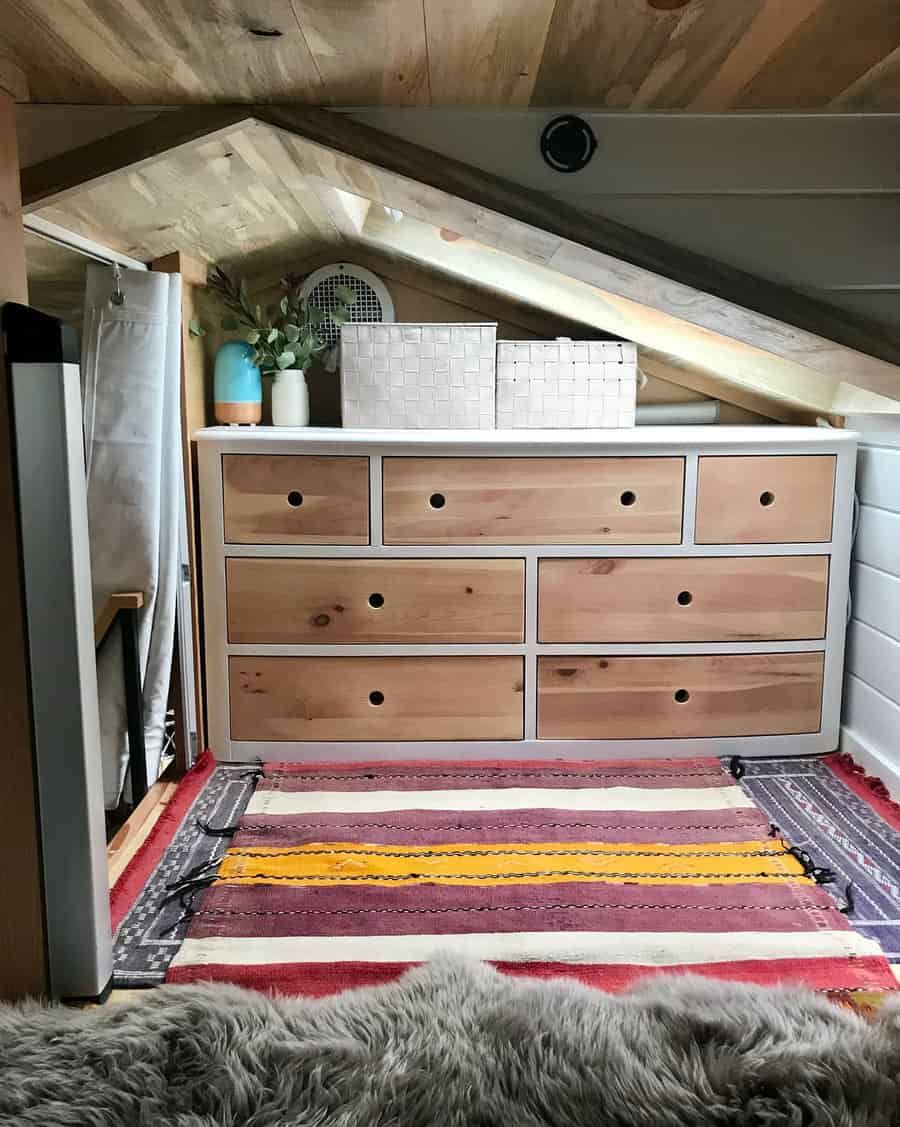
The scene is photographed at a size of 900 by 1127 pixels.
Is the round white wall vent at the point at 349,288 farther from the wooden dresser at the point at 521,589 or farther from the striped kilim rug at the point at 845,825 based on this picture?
the striped kilim rug at the point at 845,825

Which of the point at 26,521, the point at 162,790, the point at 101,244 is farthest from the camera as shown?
the point at 162,790

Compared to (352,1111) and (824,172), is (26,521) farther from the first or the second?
(824,172)

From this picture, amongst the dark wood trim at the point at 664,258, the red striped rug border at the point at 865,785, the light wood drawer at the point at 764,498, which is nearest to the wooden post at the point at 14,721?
the dark wood trim at the point at 664,258

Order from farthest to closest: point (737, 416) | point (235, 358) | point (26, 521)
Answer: point (737, 416) < point (235, 358) < point (26, 521)

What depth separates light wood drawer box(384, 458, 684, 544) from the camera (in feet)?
7.93

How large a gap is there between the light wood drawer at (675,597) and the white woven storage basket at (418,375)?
1.67 ft

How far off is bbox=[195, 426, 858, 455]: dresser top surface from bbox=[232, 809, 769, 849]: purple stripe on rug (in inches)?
35.2

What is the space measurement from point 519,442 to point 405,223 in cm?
67

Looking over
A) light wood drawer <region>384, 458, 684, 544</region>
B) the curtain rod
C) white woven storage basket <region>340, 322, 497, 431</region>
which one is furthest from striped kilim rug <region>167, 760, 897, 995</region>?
the curtain rod

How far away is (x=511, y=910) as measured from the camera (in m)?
1.83

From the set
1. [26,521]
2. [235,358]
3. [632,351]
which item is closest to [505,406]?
[632,351]

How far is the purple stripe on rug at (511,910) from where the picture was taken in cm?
177

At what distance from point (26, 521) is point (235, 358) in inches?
51.5

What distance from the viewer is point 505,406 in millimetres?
2645
